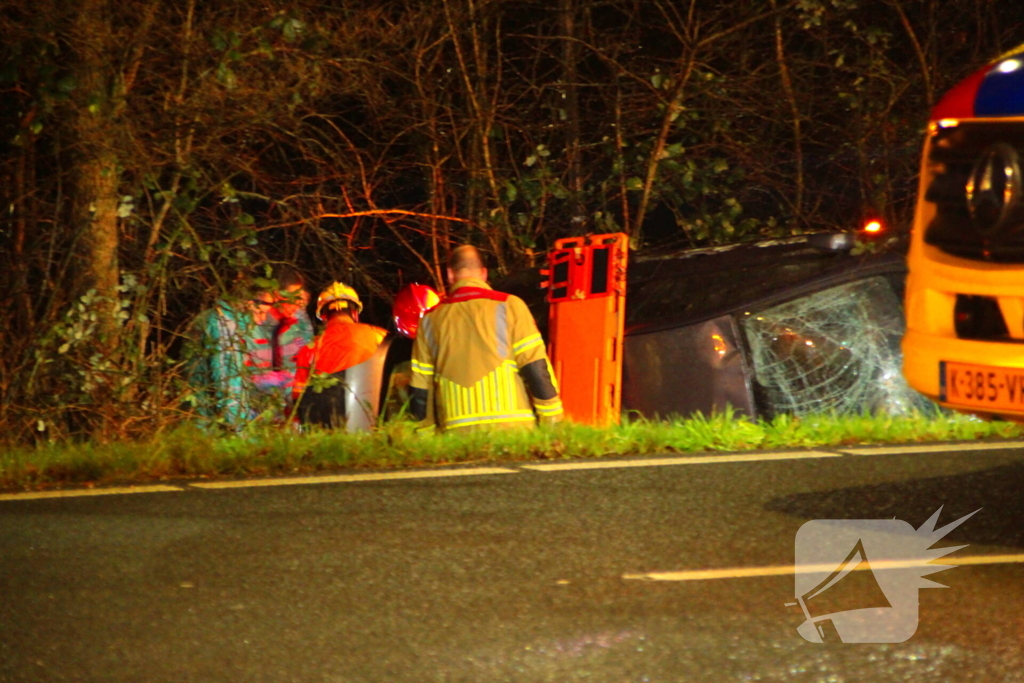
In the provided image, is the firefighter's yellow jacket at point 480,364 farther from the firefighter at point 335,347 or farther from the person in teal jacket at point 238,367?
the firefighter at point 335,347

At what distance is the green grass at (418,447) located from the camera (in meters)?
7.20

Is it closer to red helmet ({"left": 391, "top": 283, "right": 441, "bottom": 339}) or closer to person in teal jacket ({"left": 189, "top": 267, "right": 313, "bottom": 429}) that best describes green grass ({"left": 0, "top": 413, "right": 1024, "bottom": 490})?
person in teal jacket ({"left": 189, "top": 267, "right": 313, "bottom": 429})

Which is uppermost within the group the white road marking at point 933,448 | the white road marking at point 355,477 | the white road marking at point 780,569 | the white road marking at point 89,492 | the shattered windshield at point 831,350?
the shattered windshield at point 831,350

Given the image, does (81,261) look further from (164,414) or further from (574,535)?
(574,535)

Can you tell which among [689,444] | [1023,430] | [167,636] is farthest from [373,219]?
[167,636]

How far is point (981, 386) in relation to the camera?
223 inches

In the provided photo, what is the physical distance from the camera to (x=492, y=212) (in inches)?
491

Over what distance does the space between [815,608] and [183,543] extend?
8.21 feet

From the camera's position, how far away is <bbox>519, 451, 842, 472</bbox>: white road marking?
6.96 meters

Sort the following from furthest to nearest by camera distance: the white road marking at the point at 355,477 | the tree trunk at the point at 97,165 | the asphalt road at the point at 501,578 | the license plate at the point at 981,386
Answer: the tree trunk at the point at 97,165 < the white road marking at the point at 355,477 < the license plate at the point at 981,386 < the asphalt road at the point at 501,578

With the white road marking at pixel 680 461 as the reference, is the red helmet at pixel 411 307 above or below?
above

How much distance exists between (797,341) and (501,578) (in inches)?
155

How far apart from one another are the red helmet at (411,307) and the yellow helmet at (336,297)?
34 cm

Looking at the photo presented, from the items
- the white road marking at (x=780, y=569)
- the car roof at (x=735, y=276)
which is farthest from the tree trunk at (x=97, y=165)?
the white road marking at (x=780, y=569)
